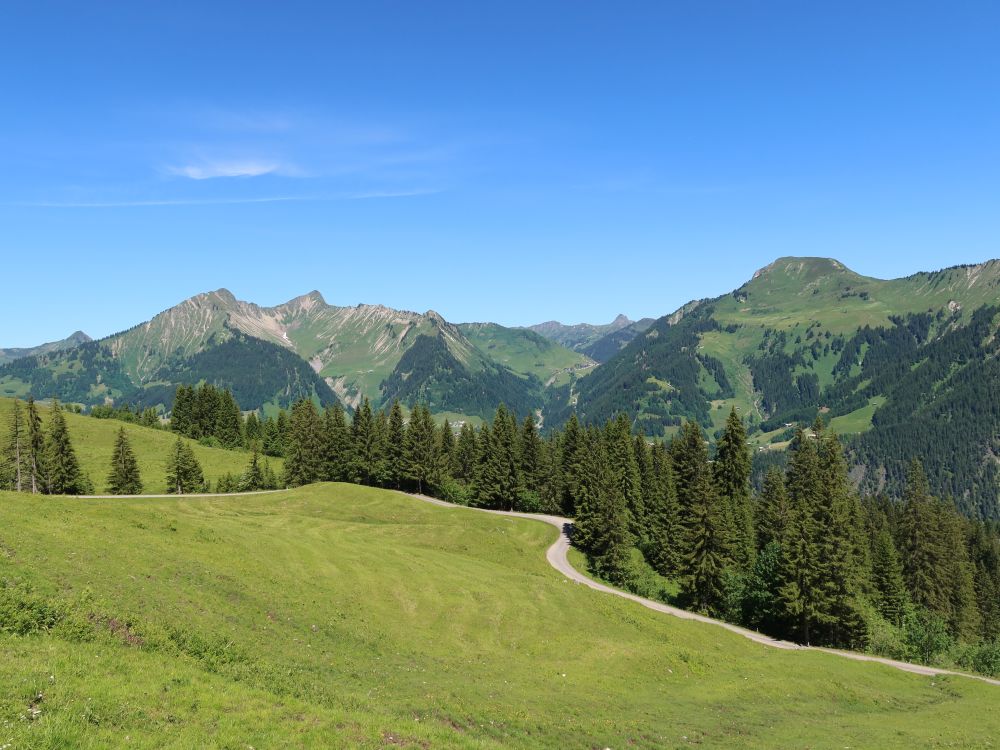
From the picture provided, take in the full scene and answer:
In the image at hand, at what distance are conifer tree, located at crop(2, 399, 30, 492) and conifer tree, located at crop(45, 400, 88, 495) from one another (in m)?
3.43

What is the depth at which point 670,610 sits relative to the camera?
243 ft

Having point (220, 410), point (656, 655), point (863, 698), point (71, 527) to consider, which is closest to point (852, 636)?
point (863, 698)

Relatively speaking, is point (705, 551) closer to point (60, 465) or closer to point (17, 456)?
point (60, 465)

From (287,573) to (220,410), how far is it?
141 meters

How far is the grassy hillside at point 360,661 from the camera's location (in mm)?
18578

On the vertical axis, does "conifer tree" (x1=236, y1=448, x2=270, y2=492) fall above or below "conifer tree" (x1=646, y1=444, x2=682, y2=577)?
above

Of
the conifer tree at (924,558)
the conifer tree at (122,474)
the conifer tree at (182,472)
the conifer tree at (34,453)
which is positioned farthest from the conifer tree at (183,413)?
the conifer tree at (924,558)

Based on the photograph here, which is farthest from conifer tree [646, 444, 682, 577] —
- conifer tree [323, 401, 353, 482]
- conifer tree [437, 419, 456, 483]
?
conifer tree [323, 401, 353, 482]

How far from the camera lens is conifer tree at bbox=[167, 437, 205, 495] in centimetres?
10712

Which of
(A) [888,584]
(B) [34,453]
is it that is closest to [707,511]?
(A) [888,584]

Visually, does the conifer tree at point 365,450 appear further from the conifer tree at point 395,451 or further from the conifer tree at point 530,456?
the conifer tree at point 530,456

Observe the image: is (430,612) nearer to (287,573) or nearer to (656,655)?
(287,573)

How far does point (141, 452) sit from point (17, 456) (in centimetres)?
3707

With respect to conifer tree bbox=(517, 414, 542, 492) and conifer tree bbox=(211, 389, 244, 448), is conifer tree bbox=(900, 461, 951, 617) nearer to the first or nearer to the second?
conifer tree bbox=(517, 414, 542, 492)
